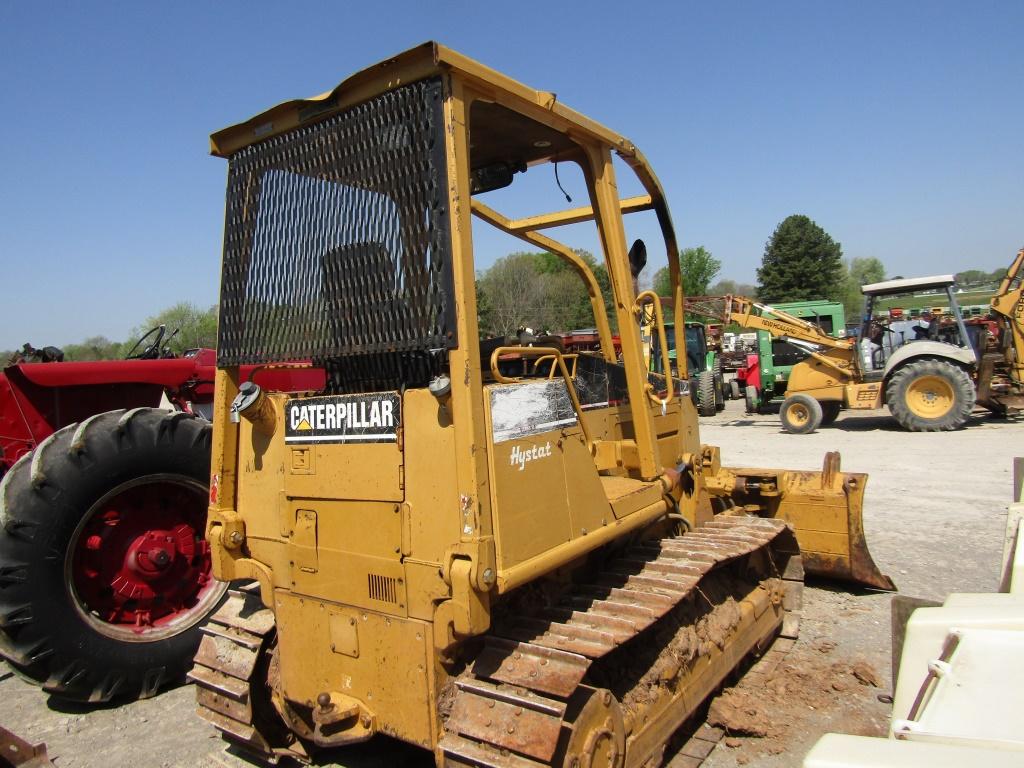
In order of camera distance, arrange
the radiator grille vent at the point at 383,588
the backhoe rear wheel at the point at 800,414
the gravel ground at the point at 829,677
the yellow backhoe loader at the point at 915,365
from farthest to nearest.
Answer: the backhoe rear wheel at the point at 800,414, the yellow backhoe loader at the point at 915,365, the gravel ground at the point at 829,677, the radiator grille vent at the point at 383,588

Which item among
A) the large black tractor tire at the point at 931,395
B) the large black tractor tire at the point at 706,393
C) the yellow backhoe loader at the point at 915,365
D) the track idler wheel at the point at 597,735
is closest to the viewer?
the track idler wheel at the point at 597,735

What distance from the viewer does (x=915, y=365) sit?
14.2 meters

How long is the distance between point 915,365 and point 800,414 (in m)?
2.28

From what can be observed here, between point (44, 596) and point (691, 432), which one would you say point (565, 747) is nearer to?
point (691, 432)

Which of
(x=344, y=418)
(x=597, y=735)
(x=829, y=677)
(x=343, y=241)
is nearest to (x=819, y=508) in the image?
(x=829, y=677)

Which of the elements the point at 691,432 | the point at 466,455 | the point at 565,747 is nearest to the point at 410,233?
the point at 466,455

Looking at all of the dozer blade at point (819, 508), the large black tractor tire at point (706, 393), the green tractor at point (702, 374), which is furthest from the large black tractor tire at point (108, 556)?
the large black tractor tire at point (706, 393)

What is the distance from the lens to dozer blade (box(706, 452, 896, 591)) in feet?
18.1

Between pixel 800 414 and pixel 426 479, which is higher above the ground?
pixel 426 479

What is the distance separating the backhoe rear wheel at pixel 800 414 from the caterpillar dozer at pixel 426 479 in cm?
1180

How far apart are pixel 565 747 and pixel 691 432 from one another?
2.79m

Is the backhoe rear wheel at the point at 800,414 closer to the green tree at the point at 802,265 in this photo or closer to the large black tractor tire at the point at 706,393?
the large black tractor tire at the point at 706,393

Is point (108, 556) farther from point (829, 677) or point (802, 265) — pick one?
point (802, 265)

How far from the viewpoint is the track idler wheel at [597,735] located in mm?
2660
